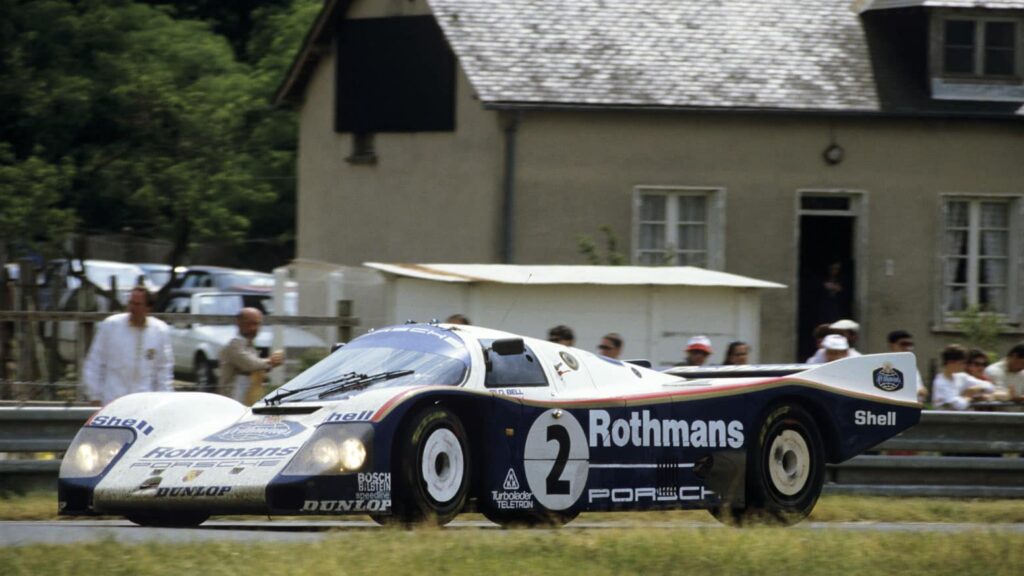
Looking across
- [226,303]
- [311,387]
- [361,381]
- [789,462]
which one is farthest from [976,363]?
[226,303]

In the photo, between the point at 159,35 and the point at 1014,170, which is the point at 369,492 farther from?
the point at 159,35

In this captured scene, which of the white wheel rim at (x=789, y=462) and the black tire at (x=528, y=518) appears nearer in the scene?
the black tire at (x=528, y=518)

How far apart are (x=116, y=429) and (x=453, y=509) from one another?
200 cm

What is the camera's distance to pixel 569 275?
59.2ft

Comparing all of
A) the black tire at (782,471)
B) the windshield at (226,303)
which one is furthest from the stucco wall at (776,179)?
the black tire at (782,471)

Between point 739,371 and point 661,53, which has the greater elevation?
point 661,53

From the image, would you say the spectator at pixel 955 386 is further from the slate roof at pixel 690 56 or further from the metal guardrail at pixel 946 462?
the slate roof at pixel 690 56

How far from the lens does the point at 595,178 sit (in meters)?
22.8

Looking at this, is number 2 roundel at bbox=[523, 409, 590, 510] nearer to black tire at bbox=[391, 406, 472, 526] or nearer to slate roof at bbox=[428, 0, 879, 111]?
black tire at bbox=[391, 406, 472, 526]

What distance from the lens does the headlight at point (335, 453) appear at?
31.1 ft

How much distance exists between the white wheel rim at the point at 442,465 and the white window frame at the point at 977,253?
14.9 metres

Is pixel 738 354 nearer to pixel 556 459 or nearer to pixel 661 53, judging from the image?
pixel 556 459

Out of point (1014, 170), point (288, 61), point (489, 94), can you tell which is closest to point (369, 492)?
point (489, 94)

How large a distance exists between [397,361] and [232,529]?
136cm
